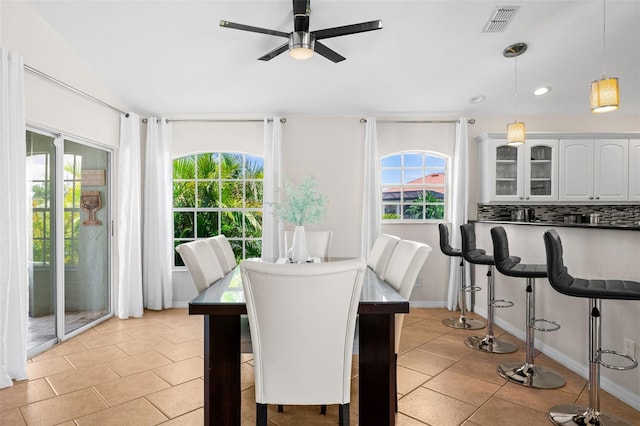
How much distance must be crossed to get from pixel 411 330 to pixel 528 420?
1657 mm

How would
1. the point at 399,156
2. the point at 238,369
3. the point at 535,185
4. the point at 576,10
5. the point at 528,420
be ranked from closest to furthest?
the point at 238,369 → the point at 528,420 → the point at 576,10 → the point at 535,185 → the point at 399,156

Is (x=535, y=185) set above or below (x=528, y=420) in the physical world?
above

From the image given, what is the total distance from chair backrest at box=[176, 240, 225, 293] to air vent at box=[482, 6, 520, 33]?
2.96 meters

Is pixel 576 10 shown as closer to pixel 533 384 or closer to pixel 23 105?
pixel 533 384

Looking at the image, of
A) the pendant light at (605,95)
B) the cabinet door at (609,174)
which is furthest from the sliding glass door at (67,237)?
the cabinet door at (609,174)

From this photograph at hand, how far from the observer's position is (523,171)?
446 cm

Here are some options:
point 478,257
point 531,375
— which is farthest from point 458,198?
point 531,375

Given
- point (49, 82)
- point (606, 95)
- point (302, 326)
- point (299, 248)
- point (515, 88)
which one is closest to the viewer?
point (302, 326)

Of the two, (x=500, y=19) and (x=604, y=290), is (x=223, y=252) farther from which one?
(x=500, y=19)

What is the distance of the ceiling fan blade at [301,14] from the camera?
236 cm

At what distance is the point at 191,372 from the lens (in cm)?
281

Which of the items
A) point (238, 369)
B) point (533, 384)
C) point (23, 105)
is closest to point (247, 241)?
point (23, 105)

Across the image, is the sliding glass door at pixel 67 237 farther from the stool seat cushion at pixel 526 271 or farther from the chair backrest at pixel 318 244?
the stool seat cushion at pixel 526 271

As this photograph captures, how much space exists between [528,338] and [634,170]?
3289mm
